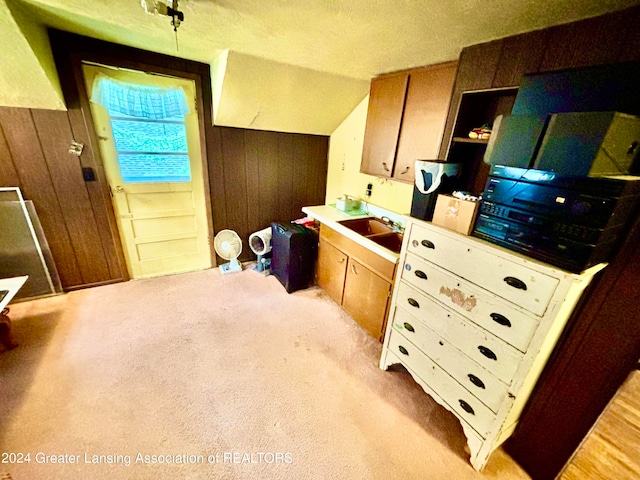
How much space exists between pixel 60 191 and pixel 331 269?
2.54 metres

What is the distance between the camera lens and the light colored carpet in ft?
4.28

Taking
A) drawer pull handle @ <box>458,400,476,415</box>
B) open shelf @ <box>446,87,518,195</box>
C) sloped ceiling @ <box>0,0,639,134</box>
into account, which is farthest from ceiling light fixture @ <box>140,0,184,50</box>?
drawer pull handle @ <box>458,400,476,415</box>

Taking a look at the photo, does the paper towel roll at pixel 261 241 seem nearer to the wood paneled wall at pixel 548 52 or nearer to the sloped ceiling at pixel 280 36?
the sloped ceiling at pixel 280 36

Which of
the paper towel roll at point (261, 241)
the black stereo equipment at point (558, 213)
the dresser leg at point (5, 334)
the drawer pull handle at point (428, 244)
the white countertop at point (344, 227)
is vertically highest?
the black stereo equipment at point (558, 213)

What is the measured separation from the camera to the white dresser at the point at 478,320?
1026mm

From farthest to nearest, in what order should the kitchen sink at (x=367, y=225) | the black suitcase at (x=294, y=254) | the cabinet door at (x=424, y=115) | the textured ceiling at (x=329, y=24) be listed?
the black suitcase at (x=294, y=254), the kitchen sink at (x=367, y=225), the cabinet door at (x=424, y=115), the textured ceiling at (x=329, y=24)

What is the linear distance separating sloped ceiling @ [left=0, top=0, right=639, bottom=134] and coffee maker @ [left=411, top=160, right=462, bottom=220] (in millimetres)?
661

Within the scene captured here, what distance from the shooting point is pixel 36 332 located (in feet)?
6.56

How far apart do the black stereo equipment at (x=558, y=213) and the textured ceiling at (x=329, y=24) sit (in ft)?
2.25

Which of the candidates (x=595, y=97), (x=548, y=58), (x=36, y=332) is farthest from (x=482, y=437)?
(x=36, y=332)

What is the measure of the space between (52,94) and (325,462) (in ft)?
10.2

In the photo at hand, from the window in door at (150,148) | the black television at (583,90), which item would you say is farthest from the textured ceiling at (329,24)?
the window in door at (150,148)

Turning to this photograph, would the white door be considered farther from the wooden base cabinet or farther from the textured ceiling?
the wooden base cabinet

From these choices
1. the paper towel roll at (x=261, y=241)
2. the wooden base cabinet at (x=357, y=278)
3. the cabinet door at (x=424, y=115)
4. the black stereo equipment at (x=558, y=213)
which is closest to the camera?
the black stereo equipment at (x=558, y=213)
